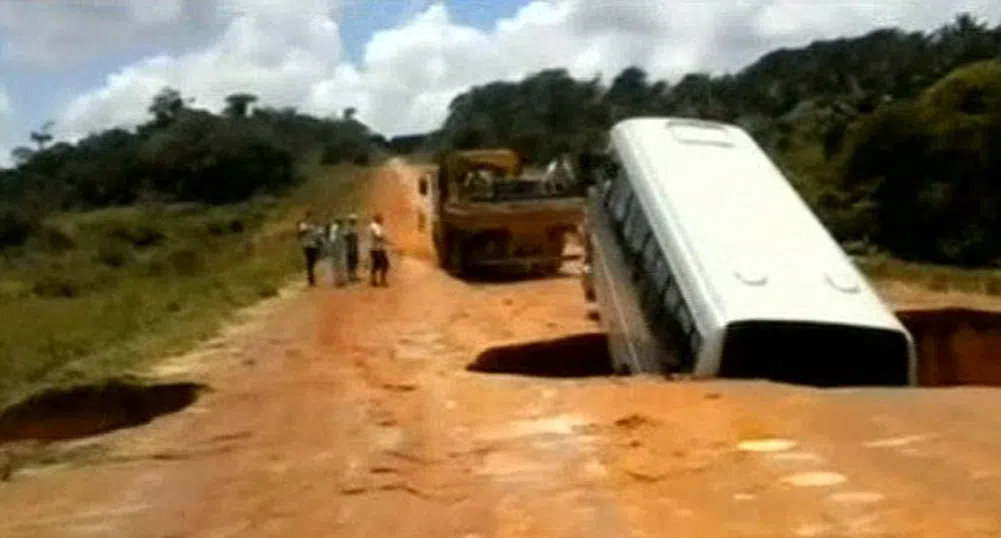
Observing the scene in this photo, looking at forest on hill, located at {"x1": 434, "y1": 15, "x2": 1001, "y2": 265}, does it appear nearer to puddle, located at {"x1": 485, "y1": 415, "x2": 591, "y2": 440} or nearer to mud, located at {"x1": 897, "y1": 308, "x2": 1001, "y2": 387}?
mud, located at {"x1": 897, "y1": 308, "x2": 1001, "y2": 387}

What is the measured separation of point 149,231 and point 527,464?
59426 mm

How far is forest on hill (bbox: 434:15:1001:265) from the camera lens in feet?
137

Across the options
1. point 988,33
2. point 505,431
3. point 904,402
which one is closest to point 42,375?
point 505,431

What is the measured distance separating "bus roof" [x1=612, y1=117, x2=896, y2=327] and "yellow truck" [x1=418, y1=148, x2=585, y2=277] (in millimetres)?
11666

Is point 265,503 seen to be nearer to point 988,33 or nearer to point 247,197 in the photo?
point 988,33

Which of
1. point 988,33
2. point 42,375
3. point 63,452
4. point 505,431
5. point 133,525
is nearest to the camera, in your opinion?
point 133,525

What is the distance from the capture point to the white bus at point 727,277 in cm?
1562

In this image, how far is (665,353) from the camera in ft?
55.5

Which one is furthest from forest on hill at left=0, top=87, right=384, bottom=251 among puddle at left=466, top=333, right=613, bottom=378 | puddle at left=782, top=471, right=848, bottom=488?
puddle at left=782, top=471, right=848, bottom=488

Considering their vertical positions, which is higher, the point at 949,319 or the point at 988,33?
the point at 988,33

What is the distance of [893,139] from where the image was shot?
144ft

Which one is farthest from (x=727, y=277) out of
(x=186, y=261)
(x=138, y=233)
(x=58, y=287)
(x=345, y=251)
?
(x=138, y=233)

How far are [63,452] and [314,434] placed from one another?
2.07m

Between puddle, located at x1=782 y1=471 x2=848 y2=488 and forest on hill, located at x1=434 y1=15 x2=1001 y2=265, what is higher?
forest on hill, located at x1=434 y1=15 x2=1001 y2=265
